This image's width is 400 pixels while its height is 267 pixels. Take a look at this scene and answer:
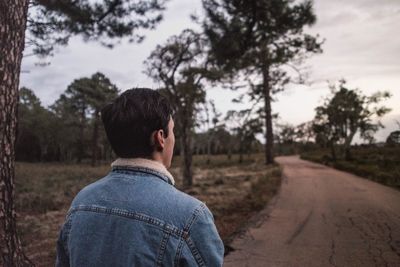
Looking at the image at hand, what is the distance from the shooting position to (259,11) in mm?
9727

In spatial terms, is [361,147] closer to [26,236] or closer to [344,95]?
[344,95]

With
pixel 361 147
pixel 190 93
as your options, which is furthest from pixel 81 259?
pixel 361 147

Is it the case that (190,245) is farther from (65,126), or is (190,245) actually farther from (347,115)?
(65,126)

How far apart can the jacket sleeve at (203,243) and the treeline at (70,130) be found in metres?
42.4

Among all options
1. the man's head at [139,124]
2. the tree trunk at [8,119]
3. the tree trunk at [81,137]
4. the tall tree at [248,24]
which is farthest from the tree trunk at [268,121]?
the man's head at [139,124]

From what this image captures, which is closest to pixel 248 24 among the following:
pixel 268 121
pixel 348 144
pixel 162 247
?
pixel 162 247

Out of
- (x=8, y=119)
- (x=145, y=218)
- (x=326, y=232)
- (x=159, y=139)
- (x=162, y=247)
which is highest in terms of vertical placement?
(x=8, y=119)

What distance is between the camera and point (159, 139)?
1.68 m

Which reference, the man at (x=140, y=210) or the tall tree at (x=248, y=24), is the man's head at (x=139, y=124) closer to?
the man at (x=140, y=210)

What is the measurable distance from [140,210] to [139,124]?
0.34 m

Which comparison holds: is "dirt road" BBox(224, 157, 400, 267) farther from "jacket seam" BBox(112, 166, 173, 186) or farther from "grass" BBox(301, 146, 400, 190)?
"jacket seam" BBox(112, 166, 173, 186)

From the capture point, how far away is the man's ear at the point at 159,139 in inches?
65.8

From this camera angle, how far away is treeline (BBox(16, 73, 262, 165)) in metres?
45.8

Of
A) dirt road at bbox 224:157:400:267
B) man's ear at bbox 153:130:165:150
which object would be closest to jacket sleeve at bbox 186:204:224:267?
man's ear at bbox 153:130:165:150
